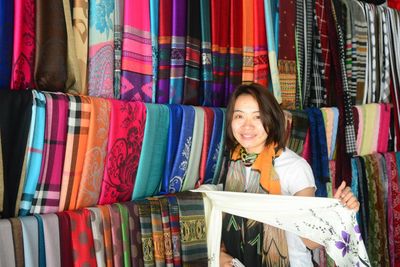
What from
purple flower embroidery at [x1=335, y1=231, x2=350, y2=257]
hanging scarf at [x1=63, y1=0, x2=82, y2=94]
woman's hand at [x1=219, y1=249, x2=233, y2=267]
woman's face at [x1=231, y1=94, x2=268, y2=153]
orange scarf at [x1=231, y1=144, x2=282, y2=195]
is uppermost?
hanging scarf at [x1=63, y1=0, x2=82, y2=94]

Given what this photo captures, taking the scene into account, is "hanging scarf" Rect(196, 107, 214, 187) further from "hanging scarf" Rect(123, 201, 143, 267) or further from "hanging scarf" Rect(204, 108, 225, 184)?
"hanging scarf" Rect(123, 201, 143, 267)

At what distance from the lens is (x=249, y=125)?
4.22 ft

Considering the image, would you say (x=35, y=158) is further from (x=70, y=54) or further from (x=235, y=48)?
(x=235, y=48)

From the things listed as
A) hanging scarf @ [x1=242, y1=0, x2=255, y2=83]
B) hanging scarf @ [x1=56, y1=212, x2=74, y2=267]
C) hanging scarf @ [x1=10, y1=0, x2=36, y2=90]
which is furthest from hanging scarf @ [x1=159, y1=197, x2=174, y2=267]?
hanging scarf @ [x1=242, y1=0, x2=255, y2=83]

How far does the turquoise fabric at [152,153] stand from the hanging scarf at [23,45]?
0.37 m

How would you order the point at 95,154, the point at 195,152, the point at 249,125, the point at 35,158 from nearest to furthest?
the point at 35,158
the point at 95,154
the point at 249,125
the point at 195,152

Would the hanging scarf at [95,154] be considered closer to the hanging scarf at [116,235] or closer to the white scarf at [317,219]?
the hanging scarf at [116,235]

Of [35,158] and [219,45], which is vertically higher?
[219,45]

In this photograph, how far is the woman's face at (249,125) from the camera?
1.28 meters

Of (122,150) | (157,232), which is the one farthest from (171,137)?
(157,232)

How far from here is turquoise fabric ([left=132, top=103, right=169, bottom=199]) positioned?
3.98 ft

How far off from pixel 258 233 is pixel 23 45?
0.87 m

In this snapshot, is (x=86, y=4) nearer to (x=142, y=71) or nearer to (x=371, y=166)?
(x=142, y=71)

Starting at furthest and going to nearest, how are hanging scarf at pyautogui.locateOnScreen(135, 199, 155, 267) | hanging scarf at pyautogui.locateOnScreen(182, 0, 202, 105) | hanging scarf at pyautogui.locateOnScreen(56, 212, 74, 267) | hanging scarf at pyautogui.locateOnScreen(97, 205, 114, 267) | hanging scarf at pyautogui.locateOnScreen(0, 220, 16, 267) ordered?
hanging scarf at pyautogui.locateOnScreen(182, 0, 202, 105), hanging scarf at pyautogui.locateOnScreen(135, 199, 155, 267), hanging scarf at pyautogui.locateOnScreen(97, 205, 114, 267), hanging scarf at pyautogui.locateOnScreen(56, 212, 74, 267), hanging scarf at pyautogui.locateOnScreen(0, 220, 16, 267)
